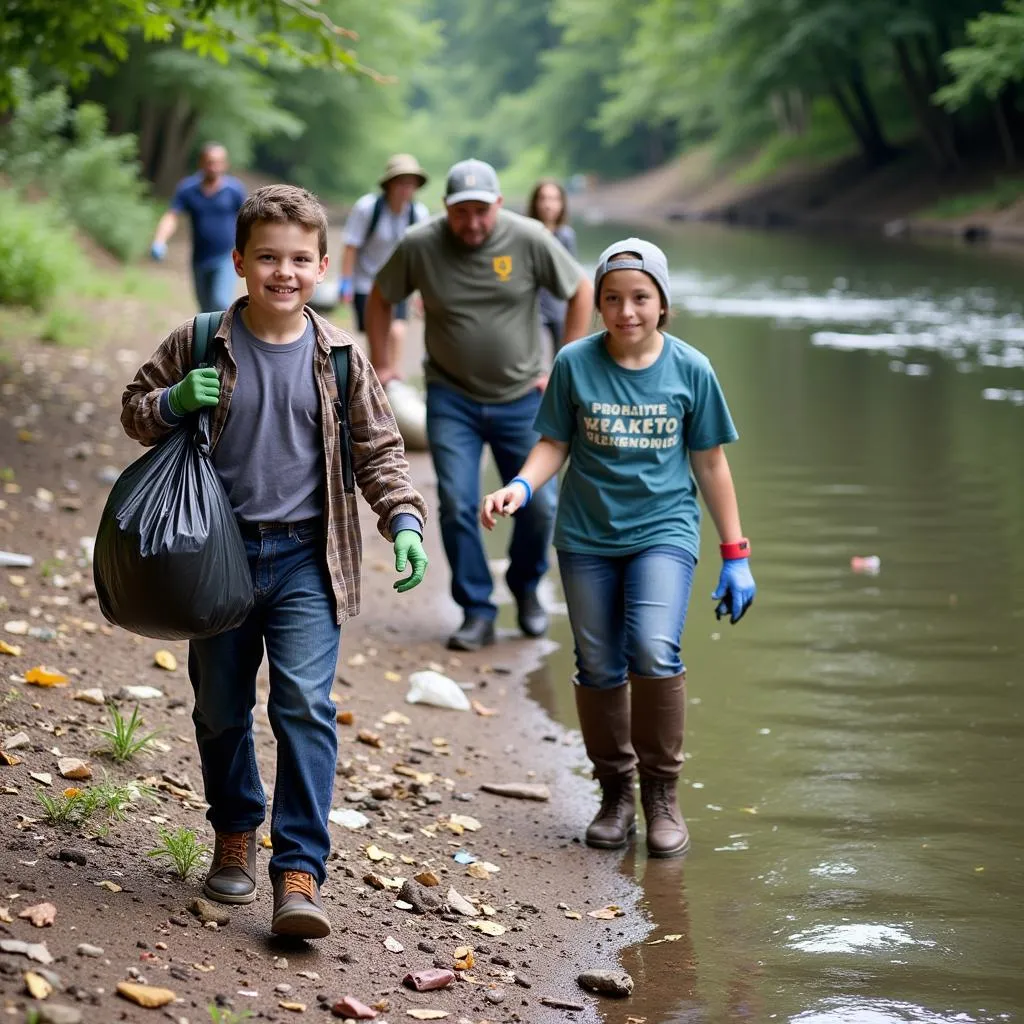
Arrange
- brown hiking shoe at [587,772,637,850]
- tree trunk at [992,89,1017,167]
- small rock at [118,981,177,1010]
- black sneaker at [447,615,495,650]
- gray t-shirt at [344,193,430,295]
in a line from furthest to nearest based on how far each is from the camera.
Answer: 1. tree trunk at [992,89,1017,167]
2. gray t-shirt at [344,193,430,295]
3. black sneaker at [447,615,495,650]
4. brown hiking shoe at [587,772,637,850]
5. small rock at [118,981,177,1010]

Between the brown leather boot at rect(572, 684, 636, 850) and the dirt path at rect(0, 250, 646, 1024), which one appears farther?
the brown leather boot at rect(572, 684, 636, 850)

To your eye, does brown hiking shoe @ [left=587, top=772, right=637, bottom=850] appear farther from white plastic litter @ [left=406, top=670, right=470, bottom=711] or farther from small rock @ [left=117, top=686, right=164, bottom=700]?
small rock @ [left=117, top=686, right=164, bottom=700]

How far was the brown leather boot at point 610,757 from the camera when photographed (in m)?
5.53

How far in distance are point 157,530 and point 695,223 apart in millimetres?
53477

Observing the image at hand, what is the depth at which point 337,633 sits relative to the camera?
435 centimetres

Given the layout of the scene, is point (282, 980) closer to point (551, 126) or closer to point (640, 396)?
point (640, 396)

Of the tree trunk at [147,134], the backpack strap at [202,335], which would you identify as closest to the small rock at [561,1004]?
the backpack strap at [202,335]

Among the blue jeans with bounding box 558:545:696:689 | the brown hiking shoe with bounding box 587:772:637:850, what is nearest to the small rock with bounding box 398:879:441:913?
the brown hiking shoe with bounding box 587:772:637:850

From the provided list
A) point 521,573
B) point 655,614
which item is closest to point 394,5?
point 521,573

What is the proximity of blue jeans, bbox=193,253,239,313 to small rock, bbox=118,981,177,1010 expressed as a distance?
11045 mm

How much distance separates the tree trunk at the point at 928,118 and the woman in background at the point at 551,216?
3795 centimetres

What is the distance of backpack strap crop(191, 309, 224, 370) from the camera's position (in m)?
4.20

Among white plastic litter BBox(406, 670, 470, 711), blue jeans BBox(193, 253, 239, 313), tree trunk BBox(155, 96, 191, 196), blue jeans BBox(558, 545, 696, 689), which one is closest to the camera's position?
blue jeans BBox(558, 545, 696, 689)

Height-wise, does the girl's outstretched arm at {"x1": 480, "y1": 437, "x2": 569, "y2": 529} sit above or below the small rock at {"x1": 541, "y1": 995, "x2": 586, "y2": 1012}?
above
